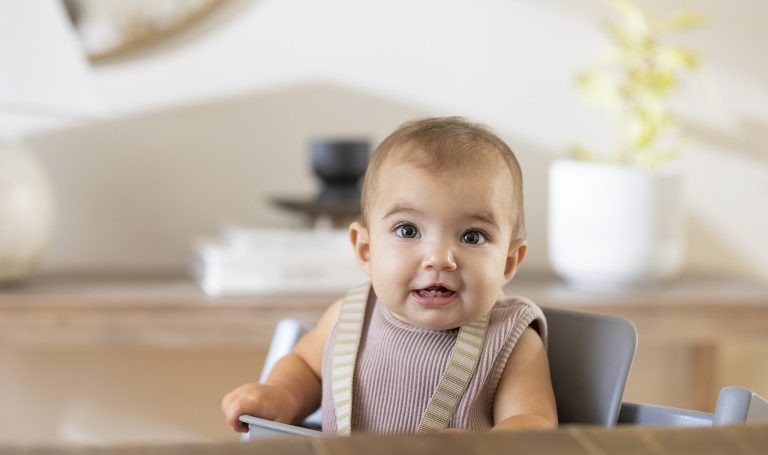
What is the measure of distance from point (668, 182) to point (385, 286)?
127cm

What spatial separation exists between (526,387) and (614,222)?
1219mm

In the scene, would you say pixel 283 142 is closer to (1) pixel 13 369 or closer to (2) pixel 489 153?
(1) pixel 13 369

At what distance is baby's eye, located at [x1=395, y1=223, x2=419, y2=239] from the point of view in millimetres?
922

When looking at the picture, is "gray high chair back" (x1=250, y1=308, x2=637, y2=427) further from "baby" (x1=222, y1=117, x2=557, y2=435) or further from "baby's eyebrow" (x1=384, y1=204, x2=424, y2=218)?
"baby's eyebrow" (x1=384, y1=204, x2=424, y2=218)

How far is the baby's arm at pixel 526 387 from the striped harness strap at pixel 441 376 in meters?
0.03

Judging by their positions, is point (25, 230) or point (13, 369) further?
point (13, 369)

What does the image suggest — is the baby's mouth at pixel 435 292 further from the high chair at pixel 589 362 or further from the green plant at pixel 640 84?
the green plant at pixel 640 84

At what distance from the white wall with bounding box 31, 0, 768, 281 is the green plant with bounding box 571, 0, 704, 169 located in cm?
11

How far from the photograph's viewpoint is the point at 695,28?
2393 millimetres

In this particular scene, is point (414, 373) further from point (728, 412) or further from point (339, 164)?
point (339, 164)

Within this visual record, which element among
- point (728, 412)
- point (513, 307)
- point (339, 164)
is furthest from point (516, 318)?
point (339, 164)

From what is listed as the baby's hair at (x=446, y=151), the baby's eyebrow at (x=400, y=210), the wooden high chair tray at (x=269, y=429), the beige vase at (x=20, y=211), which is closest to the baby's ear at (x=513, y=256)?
the baby's hair at (x=446, y=151)

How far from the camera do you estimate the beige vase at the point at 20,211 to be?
1930mm

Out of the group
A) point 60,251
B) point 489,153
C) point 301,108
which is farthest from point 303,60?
point 489,153
